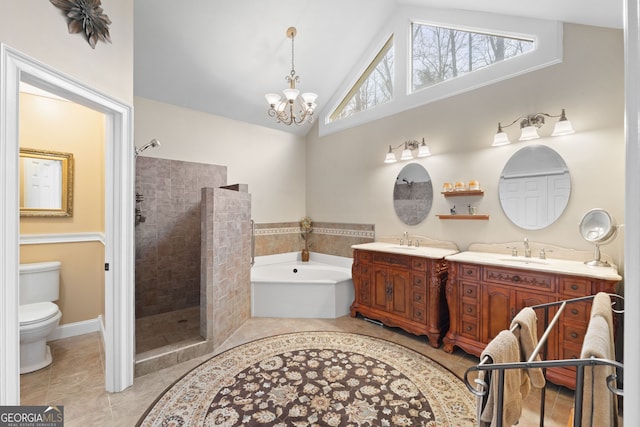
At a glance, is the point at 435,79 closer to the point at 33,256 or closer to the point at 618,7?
the point at 618,7

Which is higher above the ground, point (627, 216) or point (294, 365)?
point (627, 216)

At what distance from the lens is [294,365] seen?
2.36 metres

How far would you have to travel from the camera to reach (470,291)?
2484 millimetres

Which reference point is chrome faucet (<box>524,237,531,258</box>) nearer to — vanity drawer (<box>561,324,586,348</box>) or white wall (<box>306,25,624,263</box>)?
white wall (<box>306,25,624,263</box>)

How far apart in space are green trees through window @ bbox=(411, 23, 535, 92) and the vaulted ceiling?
239 mm

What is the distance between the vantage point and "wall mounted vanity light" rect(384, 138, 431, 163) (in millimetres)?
3264

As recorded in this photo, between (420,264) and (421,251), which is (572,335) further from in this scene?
(421,251)

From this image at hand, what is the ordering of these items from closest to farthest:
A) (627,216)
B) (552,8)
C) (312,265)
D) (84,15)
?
(627,216) < (84,15) < (552,8) < (312,265)

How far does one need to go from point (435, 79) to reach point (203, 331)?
369 cm

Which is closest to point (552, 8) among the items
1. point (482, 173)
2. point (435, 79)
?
point (435, 79)

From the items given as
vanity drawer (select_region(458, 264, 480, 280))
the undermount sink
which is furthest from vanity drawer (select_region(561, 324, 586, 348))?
vanity drawer (select_region(458, 264, 480, 280))

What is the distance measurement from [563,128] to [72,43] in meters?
3.55

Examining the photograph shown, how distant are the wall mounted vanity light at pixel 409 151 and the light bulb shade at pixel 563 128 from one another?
117 centimetres

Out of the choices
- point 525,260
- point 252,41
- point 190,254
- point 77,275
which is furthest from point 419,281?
point 77,275
